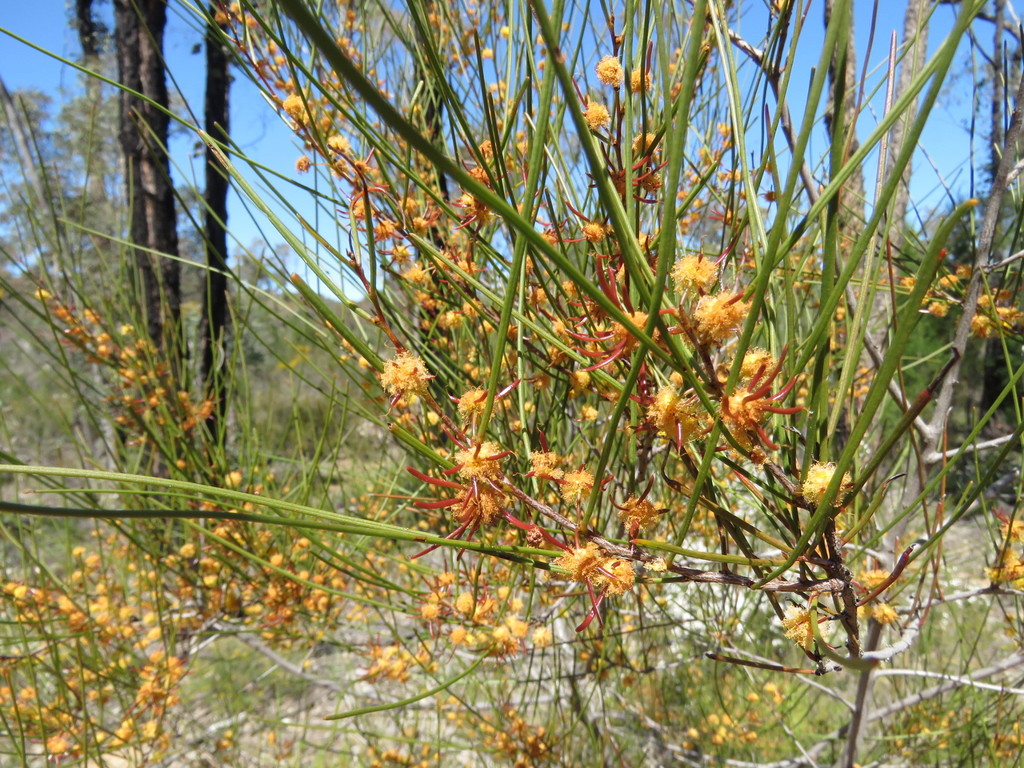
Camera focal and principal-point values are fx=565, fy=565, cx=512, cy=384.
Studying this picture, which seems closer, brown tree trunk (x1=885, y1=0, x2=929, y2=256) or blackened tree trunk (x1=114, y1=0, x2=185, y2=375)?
brown tree trunk (x1=885, y1=0, x2=929, y2=256)

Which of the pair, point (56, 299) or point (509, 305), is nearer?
point (509, 305)

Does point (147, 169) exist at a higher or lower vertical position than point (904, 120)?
higher

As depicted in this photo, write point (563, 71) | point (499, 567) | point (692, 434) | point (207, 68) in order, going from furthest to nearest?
point (207, 68)
point (499, 567)
point (692, 434)
point (563, 71)

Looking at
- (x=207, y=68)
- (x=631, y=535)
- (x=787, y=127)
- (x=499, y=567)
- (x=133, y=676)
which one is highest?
(x=207, y=68)

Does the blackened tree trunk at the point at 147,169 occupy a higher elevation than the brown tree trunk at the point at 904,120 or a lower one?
higher

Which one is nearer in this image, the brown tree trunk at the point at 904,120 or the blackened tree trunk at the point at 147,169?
the brown tree trunk at the point at 904,120

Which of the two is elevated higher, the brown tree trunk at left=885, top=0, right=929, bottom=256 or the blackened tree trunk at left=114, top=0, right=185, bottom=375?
the blackened tree trunk at left=114, top=0, right=185, bottom=375

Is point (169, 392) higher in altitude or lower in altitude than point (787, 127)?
lower

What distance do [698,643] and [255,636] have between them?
1.21 m

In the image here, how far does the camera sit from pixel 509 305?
0.85ft

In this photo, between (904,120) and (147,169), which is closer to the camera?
(904,120)

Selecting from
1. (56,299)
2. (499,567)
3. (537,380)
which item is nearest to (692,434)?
(537,380)

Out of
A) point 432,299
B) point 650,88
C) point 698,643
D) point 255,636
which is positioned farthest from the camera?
point 255,636

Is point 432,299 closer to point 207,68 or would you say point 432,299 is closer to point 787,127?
point 787,127
